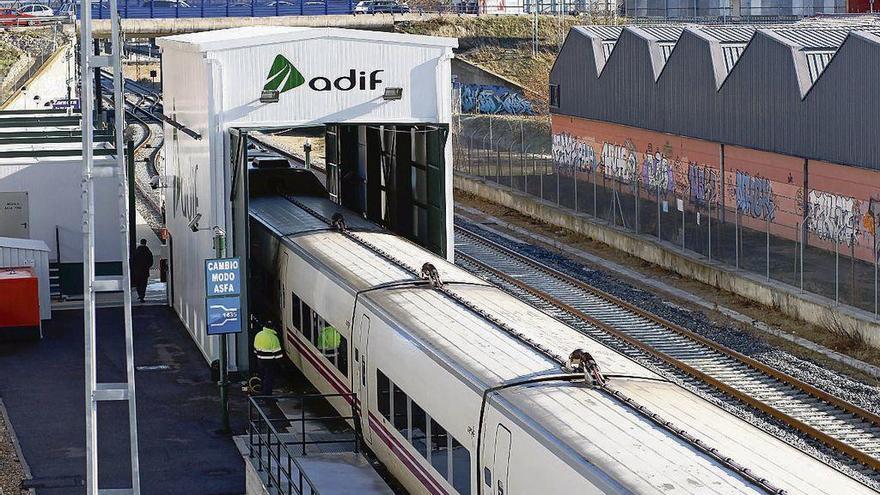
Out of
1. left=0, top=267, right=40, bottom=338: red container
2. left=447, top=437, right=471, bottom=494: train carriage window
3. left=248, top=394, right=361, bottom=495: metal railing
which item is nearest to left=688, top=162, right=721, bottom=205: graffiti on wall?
left=0, top=267, right=40, bottom=338: red container

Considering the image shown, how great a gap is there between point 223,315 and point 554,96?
98.2ft

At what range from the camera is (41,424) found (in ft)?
69.6

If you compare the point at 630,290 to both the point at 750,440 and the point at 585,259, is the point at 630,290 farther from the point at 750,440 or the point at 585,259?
the point at 750,440

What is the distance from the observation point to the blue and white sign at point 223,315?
2112 cm

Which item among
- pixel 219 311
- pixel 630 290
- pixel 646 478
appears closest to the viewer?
pixel 646 478

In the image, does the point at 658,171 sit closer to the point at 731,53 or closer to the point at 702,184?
the point at 702,184

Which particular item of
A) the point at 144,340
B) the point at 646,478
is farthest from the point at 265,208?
the point at 646,478

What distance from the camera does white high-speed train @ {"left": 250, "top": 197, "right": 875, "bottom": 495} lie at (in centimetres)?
1129

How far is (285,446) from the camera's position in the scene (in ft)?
56.6

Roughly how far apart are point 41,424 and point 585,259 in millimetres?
17605

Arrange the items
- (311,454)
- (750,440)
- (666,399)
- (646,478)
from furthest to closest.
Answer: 1. (311,454)
2. (666,399)
3. (750,440)
4. (646,478)

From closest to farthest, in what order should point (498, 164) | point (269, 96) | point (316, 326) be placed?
point (316, 326), point (269, 96), point (498, 164)

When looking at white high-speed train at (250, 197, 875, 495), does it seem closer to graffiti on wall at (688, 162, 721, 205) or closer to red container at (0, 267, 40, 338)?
Answer: red container at (0, 267, 40, 338)

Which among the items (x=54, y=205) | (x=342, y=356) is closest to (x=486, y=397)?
(x=342, y=356)
